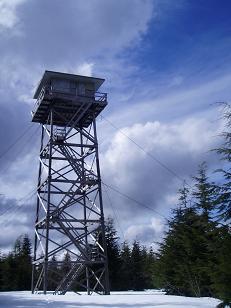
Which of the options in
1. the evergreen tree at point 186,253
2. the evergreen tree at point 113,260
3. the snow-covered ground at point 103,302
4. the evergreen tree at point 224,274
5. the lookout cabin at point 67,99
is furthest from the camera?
the evergreen tree at point 113,260

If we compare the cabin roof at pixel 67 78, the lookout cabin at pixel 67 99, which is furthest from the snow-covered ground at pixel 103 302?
the cabin roof at pixel 67 78

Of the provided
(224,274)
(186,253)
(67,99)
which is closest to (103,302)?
(224,274)

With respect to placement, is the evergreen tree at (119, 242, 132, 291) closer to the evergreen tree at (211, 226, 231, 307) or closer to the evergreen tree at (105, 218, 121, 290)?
the evergreen tree at (105, 218, 121, 290)

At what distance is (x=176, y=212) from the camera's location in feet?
89.7

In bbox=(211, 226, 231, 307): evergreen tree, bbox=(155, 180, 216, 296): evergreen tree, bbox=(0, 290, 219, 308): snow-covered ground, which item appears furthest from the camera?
bbox=(155, 180, 216, 296): evergreen tree

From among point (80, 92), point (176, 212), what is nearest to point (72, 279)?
point (176, 212)

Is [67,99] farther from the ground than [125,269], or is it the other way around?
[67,99]

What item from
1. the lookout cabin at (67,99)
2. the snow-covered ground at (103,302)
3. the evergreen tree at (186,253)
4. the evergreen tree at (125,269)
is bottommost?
the snow-covered ground at (103,302)

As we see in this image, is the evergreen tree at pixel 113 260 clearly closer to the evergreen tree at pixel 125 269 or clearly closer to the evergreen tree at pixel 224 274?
the evergreen tree at pixel 125 269

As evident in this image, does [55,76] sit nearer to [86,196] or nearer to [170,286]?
[86,196]

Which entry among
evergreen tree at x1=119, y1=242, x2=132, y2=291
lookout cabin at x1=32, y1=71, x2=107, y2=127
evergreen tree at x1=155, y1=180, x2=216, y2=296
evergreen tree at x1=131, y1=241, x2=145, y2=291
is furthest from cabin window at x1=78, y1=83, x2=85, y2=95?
evergreen tree at x1=131, y1=241, x2=145, y2=291

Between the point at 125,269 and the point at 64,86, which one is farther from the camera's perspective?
the point at 125,269

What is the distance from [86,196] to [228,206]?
1720 cm

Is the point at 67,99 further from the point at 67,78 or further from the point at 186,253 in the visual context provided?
the point at 186,253
